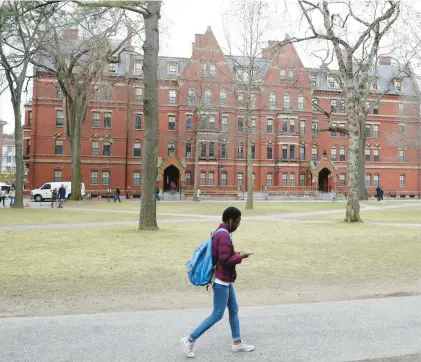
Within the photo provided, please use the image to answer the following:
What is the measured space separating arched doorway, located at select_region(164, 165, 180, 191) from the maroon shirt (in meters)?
49.3

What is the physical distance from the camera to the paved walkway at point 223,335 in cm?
444

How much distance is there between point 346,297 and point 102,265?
5316 millimetres

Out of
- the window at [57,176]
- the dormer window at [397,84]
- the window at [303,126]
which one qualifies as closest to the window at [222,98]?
the window at [303,126]

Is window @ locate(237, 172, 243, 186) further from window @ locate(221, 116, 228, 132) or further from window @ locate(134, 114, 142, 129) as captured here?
window @ locate(134, 114, 142, 129)

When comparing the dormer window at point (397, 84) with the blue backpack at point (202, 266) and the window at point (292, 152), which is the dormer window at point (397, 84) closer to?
the window at point (292, 152)

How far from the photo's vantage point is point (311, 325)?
5422 mm

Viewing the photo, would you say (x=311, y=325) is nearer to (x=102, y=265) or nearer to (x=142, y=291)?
(x=142, y=291)

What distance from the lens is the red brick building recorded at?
50312mm

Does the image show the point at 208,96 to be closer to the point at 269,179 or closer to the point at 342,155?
the point at 269,179

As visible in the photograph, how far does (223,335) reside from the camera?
5.05 metres

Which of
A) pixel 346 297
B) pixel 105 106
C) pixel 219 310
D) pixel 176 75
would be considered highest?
pixel 176 75

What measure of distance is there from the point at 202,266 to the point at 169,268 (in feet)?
16.8

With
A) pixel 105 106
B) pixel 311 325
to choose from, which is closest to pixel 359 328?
pixel 311 325

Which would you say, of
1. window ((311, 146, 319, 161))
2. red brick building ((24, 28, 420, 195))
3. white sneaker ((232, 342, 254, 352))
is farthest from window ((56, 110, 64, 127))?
white sneaker ((232, 342, 254, 352))
